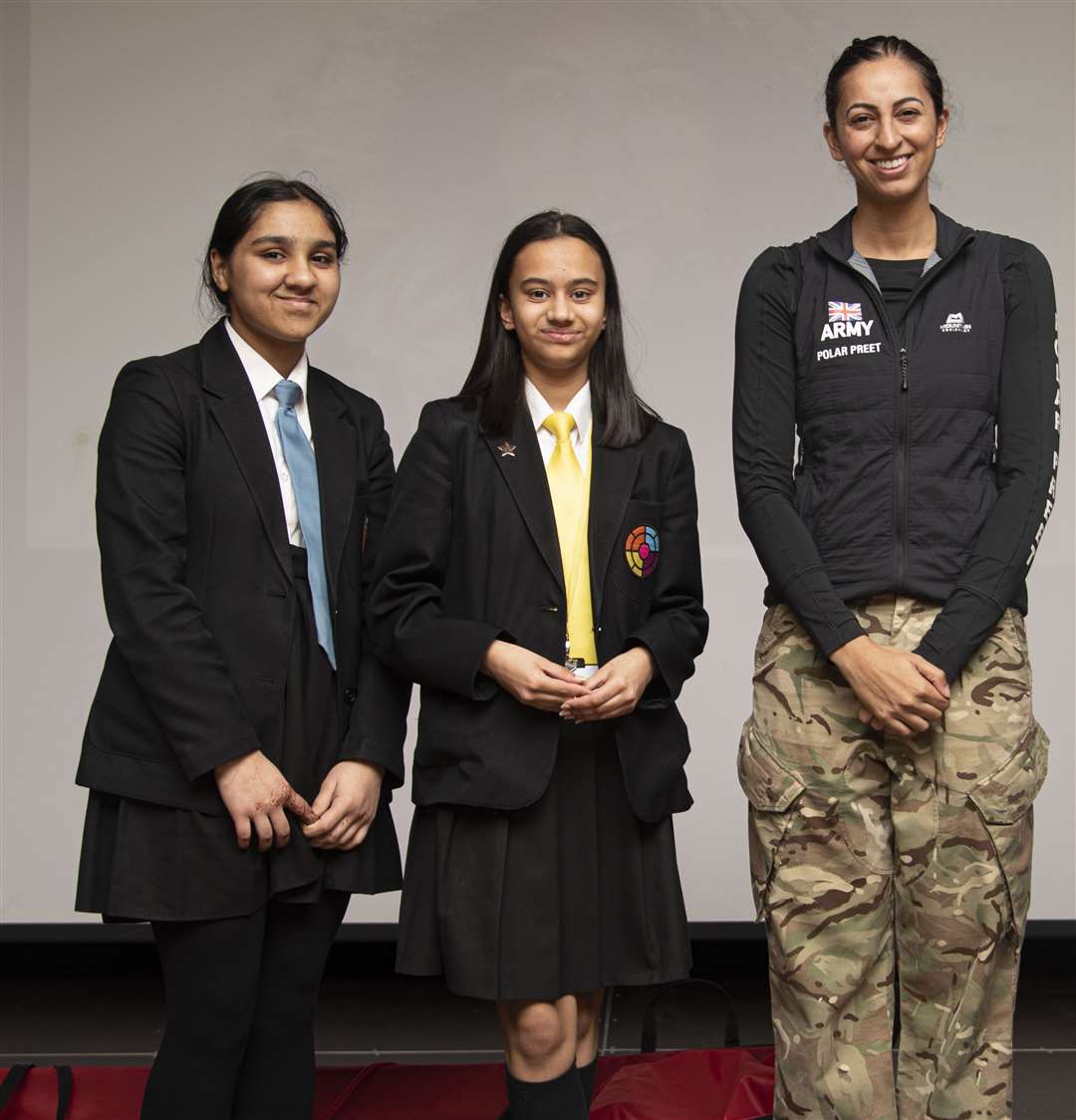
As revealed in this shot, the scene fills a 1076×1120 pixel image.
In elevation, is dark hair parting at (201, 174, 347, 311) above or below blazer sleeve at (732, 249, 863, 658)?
above

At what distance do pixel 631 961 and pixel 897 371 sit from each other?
922mm

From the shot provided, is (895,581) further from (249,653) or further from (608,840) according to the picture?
(249,653)

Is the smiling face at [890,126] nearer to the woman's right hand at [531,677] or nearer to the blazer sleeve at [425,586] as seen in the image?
the blazer sleeve at [425,586]

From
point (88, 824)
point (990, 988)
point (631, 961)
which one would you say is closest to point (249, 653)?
point (88, 824)

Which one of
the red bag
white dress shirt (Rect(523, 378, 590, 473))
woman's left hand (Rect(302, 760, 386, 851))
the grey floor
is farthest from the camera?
the grey floor

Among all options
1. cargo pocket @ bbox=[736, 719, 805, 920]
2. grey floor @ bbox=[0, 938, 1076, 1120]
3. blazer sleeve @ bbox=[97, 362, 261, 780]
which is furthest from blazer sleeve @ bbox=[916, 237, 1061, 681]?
grey floor @ bbox=[0, 938, 1076, 1120]

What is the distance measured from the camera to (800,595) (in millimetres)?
1965

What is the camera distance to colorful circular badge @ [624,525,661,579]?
206 cm

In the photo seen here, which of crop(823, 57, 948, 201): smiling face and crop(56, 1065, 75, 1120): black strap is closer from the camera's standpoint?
crop(823, 57, 948, 201): smiling face

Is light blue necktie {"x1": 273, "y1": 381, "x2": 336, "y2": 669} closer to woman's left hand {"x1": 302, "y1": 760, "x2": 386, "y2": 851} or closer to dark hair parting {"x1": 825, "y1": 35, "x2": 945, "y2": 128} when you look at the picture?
woman's left hand {"x1": 302, "y1": 760, "x2": 386, "y2": 851}

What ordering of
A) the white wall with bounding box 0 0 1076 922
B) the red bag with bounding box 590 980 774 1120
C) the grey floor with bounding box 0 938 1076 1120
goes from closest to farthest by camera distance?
1. the red bag with bounding box 590 980 774 1120
2. the grey floor with bounding box 0 938 1076 1120
3. the white wall with bounding box 0 0 1076 922

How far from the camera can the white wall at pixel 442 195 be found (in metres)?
3.51

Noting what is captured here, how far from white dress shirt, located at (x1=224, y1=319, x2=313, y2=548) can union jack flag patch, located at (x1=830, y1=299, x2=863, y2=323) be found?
78 centimetres

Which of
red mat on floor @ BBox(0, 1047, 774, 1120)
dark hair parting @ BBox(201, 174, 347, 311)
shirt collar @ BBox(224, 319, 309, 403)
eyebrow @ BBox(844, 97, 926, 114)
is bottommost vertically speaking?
red mat on floor @ BBox(0, 1047, 774, 1120)
